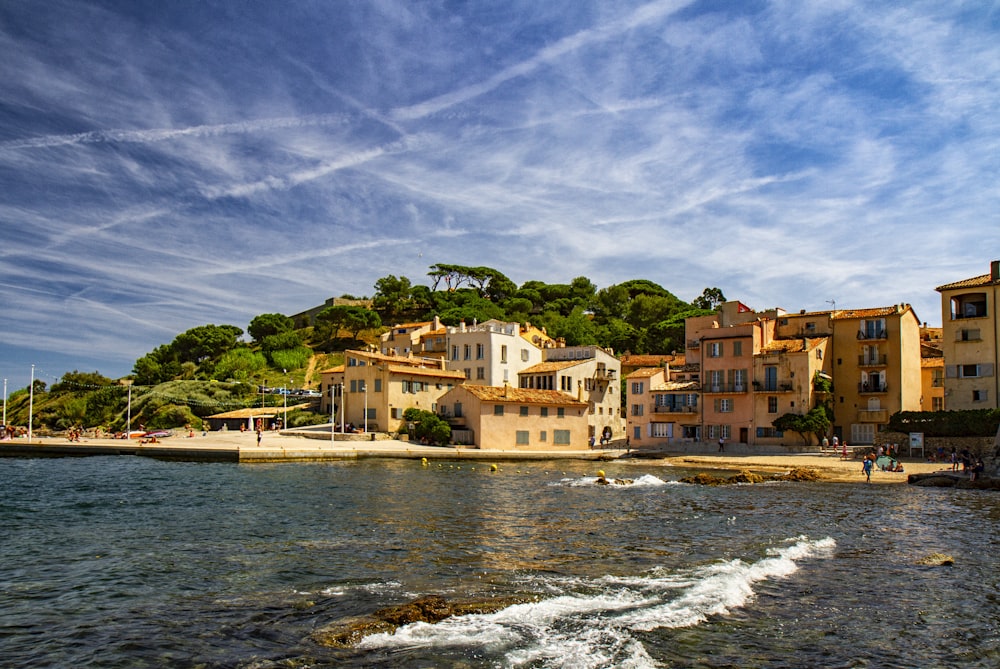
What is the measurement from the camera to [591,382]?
234 ft

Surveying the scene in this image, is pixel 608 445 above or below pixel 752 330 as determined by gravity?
below

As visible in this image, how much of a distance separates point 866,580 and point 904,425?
1557 inches

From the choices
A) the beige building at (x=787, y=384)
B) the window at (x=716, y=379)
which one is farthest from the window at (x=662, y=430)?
the beige building at (x=787, y=384)

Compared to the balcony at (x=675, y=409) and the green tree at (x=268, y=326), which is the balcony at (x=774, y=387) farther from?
the green tree at (x=268, y=326)

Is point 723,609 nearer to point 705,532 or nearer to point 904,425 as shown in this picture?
point 705,532

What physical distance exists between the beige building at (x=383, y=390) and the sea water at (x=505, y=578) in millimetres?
29442

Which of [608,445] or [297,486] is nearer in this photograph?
[297,486]

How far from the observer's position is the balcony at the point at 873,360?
56.8 metres

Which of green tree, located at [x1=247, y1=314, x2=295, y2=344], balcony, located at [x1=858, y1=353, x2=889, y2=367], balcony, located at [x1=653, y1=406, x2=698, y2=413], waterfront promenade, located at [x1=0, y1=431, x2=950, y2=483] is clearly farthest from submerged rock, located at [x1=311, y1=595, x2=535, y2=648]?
green tree, located at [x1=247, y1=314, x2=295, y2=344]

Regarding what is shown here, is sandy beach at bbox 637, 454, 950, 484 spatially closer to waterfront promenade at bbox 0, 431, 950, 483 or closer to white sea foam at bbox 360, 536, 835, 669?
waterfront promenade at bbox 0, 431, 950, 483

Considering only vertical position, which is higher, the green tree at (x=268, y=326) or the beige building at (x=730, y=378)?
the green tree at (x=268, y=326)

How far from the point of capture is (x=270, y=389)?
8700 cm

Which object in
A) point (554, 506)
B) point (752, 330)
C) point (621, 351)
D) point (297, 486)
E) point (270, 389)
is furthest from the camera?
point (621, 351)

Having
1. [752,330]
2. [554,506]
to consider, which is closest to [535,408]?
[752,330]
